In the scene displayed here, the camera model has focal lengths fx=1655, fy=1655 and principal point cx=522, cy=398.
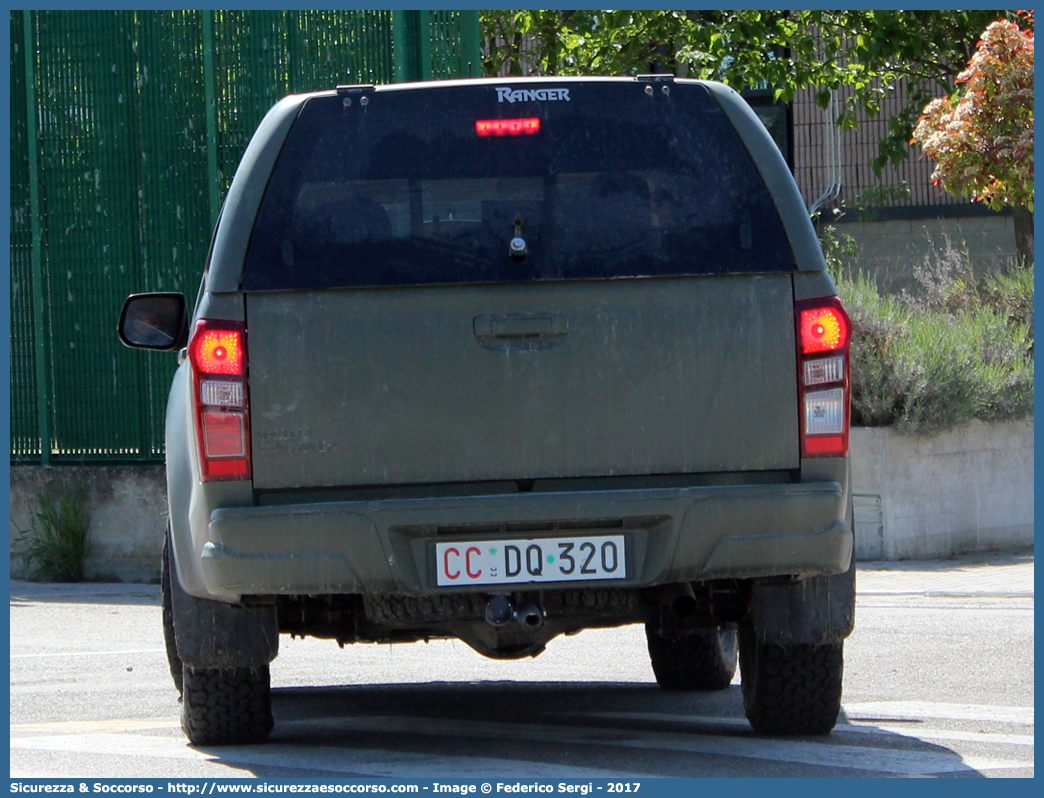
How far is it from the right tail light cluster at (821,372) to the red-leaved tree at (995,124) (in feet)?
33.8

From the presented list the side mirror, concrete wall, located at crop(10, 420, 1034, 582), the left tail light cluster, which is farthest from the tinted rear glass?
concrete wall, located at crop(10, 420, 1034, 582)

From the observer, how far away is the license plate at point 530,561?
4605 mm

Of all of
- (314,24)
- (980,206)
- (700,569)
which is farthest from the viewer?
(980,206)

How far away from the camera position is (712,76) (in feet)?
58.7

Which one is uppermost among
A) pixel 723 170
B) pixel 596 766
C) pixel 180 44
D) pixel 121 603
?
pixel 180 44

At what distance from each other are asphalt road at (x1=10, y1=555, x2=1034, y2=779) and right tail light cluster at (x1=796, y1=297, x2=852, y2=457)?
39.2 inches

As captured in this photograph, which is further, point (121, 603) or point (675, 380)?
point (121, 603)

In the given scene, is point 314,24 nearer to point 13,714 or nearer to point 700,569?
point 13,714

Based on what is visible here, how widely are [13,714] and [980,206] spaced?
17.7 metres

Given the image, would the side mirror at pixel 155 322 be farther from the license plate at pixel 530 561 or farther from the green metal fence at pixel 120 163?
the green metal fence at pixel 120 163

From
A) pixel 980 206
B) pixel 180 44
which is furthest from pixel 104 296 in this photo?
pixel 980 206

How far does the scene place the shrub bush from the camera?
12.6 m

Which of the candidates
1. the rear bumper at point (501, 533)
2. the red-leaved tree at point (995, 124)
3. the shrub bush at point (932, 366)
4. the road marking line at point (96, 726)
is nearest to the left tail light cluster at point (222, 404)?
the rear bumper at point (501, 533)

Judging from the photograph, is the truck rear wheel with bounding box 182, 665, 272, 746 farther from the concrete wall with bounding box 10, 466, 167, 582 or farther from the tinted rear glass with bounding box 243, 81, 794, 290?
the concrete wall with bounding box 10, 466, 167, 582
